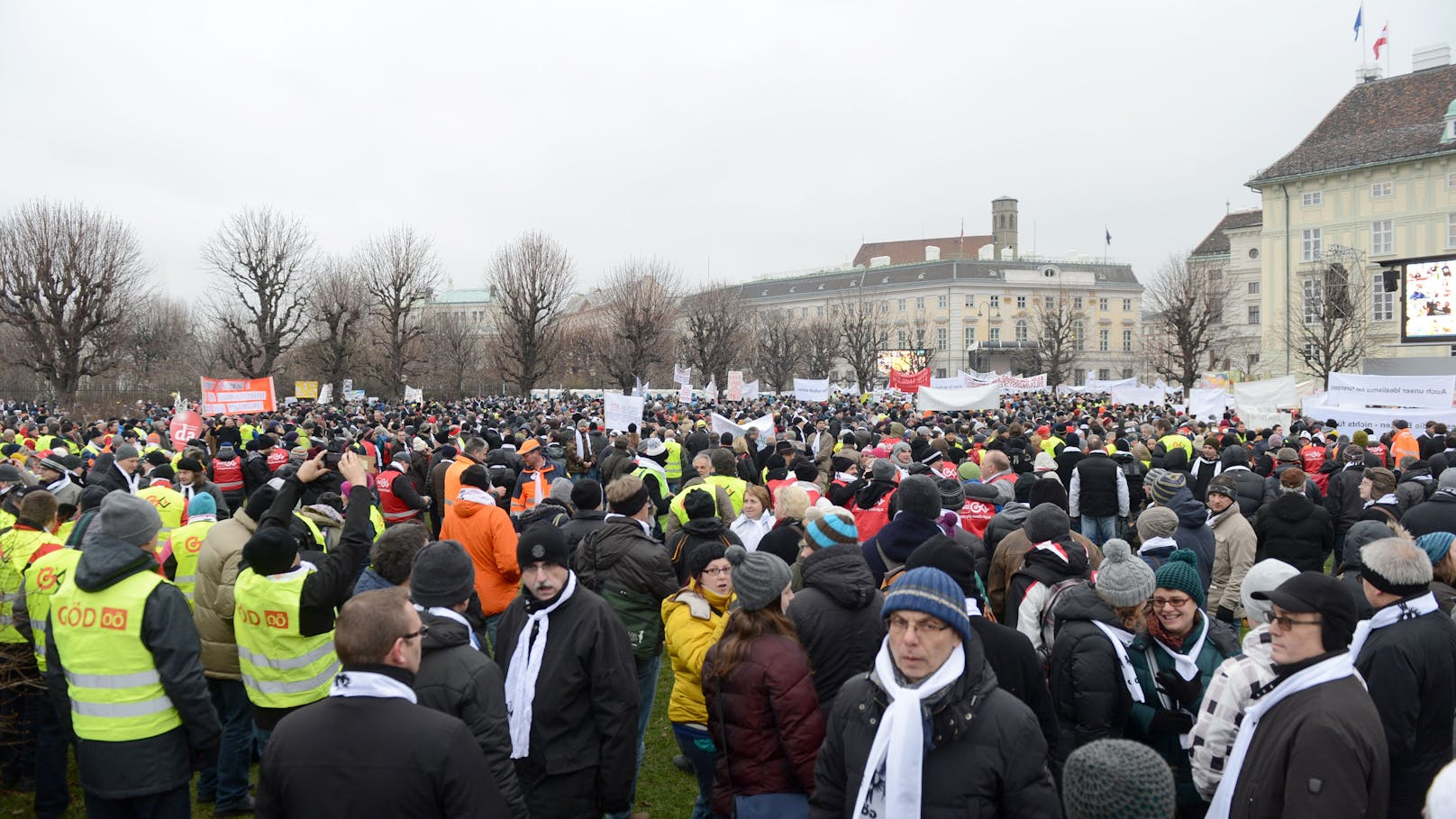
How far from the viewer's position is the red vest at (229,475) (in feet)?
40.9

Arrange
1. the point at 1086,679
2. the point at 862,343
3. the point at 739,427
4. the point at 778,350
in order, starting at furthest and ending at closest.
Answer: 1. the point at 778,350
2. the point at 862,343
3. the point at 739,427
4. the point at 1086,679

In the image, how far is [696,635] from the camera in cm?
452

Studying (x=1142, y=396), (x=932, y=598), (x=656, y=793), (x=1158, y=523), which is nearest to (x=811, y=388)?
(x=1142, y=396)

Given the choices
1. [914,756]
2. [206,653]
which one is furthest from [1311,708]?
[206,653]

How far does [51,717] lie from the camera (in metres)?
5.66

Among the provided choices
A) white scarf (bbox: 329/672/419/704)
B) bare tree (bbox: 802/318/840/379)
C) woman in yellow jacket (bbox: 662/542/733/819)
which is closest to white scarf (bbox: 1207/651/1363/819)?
woman in yellow jacket (bbox: 662/542/733/819)

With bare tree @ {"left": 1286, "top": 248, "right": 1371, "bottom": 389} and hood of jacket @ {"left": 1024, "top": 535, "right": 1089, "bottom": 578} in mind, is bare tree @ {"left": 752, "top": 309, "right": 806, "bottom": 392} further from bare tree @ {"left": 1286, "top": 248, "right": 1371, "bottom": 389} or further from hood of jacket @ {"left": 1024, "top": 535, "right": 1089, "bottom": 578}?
hood of jacket @ {"left": 1024, "top": 535, "right": 1089, "bottom": 578}

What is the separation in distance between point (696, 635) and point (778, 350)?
67.5m

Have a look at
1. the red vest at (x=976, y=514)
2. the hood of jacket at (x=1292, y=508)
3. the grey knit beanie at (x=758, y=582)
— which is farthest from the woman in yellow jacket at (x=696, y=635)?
the hood of jacket at (x=1292, y=508)

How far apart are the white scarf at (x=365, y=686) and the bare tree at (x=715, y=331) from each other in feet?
164

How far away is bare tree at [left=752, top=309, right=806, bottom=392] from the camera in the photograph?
70.4 m

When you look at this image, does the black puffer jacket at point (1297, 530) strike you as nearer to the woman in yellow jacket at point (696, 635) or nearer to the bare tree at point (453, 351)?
the woman in yellow jacket at point (696, 635)

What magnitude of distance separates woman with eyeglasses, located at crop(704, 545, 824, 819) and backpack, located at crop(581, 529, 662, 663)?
1.53 metres

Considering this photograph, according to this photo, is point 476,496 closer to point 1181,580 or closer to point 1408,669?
point 1181,580
